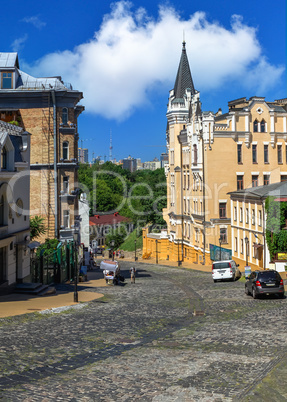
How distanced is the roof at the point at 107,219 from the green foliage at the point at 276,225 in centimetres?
8114

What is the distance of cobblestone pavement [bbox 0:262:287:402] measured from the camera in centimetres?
1077

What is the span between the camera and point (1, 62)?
148 feet

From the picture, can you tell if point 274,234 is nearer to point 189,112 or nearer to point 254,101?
point 254,101

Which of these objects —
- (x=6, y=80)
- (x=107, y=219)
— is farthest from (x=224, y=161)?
(x=107, y=219)

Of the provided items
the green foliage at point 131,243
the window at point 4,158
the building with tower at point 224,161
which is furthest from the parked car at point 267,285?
the green foliage at point 131,243

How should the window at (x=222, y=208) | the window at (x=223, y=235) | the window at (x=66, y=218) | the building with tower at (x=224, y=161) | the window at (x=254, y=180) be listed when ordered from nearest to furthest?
1. the window at (x=66, y=218)
2. the window at (x=223, y=235)
3. the building with tower at (x=224, y=161)
4. the window at (x=222, y=208)
5. the window at (x=254, y=180)

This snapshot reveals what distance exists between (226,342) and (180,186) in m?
53.1

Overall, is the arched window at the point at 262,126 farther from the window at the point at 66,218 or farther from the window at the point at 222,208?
the window at the point at 66,218

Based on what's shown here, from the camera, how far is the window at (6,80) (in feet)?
147

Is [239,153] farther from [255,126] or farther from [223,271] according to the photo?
[223,271]

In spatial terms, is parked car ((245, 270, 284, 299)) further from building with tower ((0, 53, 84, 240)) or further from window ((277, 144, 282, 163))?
window ((277, 144, 282, 163))

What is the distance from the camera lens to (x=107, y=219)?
127 m

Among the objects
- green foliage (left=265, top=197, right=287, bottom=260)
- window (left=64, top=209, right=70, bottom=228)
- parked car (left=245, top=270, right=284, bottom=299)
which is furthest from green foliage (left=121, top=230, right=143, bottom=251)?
parked car (left=245, top=270, right=284, bottom=299)

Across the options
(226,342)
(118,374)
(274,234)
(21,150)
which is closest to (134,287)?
(21,150)
